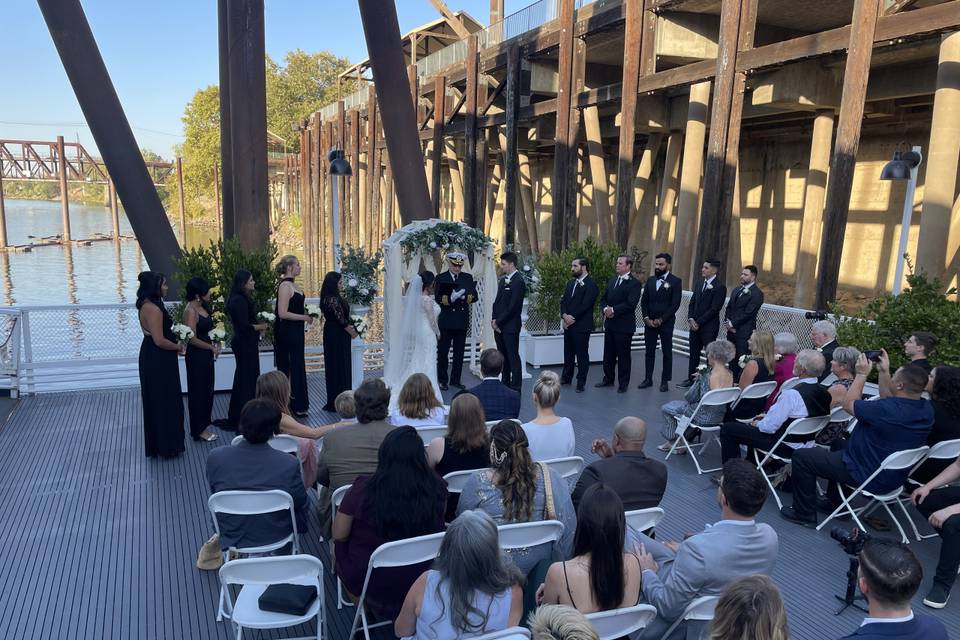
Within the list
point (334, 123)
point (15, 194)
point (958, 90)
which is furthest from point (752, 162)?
point (15, 194)

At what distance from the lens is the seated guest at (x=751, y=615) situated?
1.95 metres

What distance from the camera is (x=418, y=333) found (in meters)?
7.54

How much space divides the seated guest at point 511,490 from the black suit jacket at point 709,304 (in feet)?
19.9

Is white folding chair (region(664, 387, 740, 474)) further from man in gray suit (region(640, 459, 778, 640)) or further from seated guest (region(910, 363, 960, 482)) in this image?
man in gray suit (region(640, 459, 778, 640))

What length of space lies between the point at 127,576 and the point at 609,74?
66.1 ft

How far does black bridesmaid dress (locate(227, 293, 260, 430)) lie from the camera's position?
642 centimetres

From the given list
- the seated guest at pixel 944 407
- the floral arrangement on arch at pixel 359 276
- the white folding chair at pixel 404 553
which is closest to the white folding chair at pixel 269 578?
the white folding chair at pixel 404 553

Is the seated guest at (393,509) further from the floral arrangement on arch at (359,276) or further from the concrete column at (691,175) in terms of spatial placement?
the concrete column at (691,175)

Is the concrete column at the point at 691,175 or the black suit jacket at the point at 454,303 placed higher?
the concrete column at the point at 691,175

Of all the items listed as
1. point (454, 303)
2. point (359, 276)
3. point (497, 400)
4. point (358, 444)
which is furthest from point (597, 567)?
point (359, 276)

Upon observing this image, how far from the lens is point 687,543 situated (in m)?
2.72

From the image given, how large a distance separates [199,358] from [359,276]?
272cm

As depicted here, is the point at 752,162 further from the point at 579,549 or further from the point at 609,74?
the point at 579,549

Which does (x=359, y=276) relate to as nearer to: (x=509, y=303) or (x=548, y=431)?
(x=509, y=303)
